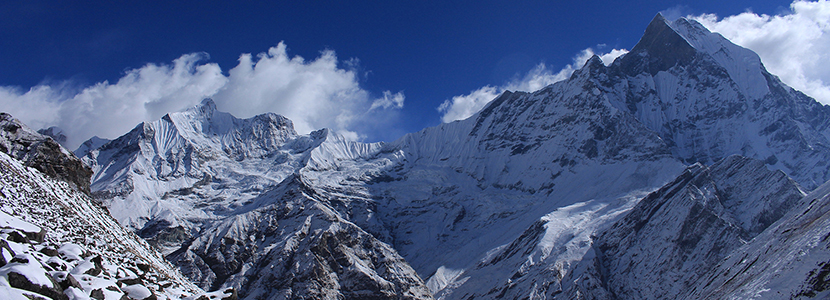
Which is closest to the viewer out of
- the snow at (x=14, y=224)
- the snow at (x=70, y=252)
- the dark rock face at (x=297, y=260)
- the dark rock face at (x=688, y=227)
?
the snow at (x=70, y=252)

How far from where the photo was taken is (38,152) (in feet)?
190

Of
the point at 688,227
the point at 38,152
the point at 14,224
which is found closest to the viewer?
the point at 14,224

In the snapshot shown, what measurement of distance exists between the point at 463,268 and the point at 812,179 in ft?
441

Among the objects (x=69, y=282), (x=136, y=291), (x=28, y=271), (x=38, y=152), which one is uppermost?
(x=38, y=152)

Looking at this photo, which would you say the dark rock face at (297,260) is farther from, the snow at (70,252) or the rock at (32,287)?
the rock at (32,287)

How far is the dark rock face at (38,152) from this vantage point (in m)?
56.3

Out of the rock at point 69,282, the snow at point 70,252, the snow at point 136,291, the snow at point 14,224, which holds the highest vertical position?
the snow at point 14,224

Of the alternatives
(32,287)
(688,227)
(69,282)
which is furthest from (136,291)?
(688,227)

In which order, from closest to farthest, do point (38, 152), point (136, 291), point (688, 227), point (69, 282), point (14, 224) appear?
point (69, 282) < point (136, 291) < point (14, 224) < point (38, 152) < point (688, 227)

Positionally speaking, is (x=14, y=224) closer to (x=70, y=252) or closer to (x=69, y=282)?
(x=70, y=252)

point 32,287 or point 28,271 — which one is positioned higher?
point 28,271

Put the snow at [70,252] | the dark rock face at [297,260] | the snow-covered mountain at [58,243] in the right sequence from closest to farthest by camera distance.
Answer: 1. the snow-covered mountain at [58,243]
2. the snow at [70,252]
3. the dark rock face at [297,260]

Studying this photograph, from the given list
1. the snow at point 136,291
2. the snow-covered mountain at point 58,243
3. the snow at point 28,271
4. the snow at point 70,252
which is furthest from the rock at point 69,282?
the snow at point 70,252

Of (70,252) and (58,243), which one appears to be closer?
(70,252)
